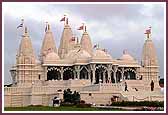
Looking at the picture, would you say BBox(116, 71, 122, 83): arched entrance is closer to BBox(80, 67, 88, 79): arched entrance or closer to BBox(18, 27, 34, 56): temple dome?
BBox(80, 67, 88, 79): arched entrance

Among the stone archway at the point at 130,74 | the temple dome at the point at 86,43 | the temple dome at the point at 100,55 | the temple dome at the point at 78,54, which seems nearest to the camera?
the temple dome at the point at 100,55

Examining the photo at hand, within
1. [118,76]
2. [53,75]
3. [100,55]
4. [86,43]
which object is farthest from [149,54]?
[53,75]

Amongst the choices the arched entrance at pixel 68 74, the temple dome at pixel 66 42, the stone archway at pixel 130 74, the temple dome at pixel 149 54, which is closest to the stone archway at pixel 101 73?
the arched entrance at pixel 68 74

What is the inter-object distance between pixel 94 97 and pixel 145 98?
3523mm

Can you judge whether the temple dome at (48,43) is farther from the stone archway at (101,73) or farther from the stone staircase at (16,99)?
the stone staircase at (16,99)

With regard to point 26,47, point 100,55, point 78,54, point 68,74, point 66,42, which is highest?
point 66,42

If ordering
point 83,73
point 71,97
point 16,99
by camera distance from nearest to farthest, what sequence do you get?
point 71,97 < point 16,99 < point 83,73

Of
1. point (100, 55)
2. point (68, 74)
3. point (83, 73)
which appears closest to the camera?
point (100, 55)

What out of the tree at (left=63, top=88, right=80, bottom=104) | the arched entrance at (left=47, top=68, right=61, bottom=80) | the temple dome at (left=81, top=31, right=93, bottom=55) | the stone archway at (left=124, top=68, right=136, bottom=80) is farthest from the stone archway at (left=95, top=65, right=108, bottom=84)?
the tree at (left=63, top=88, right=80, bottom=104)

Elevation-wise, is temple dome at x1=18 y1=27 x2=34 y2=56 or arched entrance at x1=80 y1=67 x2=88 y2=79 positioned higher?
temple dome at x1=18 y1=27 x2=34 y2=56

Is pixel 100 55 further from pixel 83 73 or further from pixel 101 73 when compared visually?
pixel 83 73

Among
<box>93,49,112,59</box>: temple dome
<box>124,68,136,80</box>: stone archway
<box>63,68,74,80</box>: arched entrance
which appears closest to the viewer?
<box>93,49,112,59</box>: temple dome

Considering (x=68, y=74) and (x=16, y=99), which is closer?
(x=16, y=99)

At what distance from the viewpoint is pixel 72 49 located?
152 feet
